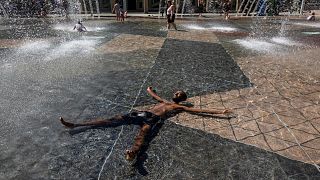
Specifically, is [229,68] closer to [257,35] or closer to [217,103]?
[217,103]

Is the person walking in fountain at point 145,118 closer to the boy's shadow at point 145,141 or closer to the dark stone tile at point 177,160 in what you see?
the boy's shadow at point 145,141

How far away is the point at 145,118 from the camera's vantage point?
5.40 metres

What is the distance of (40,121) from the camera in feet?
18.2

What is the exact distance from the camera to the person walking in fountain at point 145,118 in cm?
464

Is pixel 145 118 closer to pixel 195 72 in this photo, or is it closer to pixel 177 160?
pixel 177 160

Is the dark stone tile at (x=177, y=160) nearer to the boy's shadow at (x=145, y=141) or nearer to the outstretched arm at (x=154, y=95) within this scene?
the boy's shadow at (x=145, y=141)

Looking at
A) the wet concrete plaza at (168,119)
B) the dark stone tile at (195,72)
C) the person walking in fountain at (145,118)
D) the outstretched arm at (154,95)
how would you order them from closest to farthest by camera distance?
the wet concrete plaza at (168,119) < the person walking in fountain at (145,118) < the outstretched arm at (154,95) < the dark stone tile at (195,72)

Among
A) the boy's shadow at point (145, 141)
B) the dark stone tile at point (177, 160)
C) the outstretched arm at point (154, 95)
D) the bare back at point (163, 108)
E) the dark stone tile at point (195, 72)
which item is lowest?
the dark stone tile at point (177, 160)

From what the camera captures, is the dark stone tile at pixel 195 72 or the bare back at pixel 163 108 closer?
the bare back at pixel 163 108

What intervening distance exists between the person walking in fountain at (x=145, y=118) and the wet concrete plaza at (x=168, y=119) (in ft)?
0.45

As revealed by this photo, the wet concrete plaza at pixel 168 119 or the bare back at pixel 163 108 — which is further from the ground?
the bare back at pixel 163 108

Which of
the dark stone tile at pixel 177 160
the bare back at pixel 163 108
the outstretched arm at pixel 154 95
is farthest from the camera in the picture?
the outstretched arm at pixel 154 95

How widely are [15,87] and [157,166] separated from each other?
493 centimetres

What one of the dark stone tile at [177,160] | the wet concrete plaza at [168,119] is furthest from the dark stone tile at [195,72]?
the dark stone tile at [177,160]
